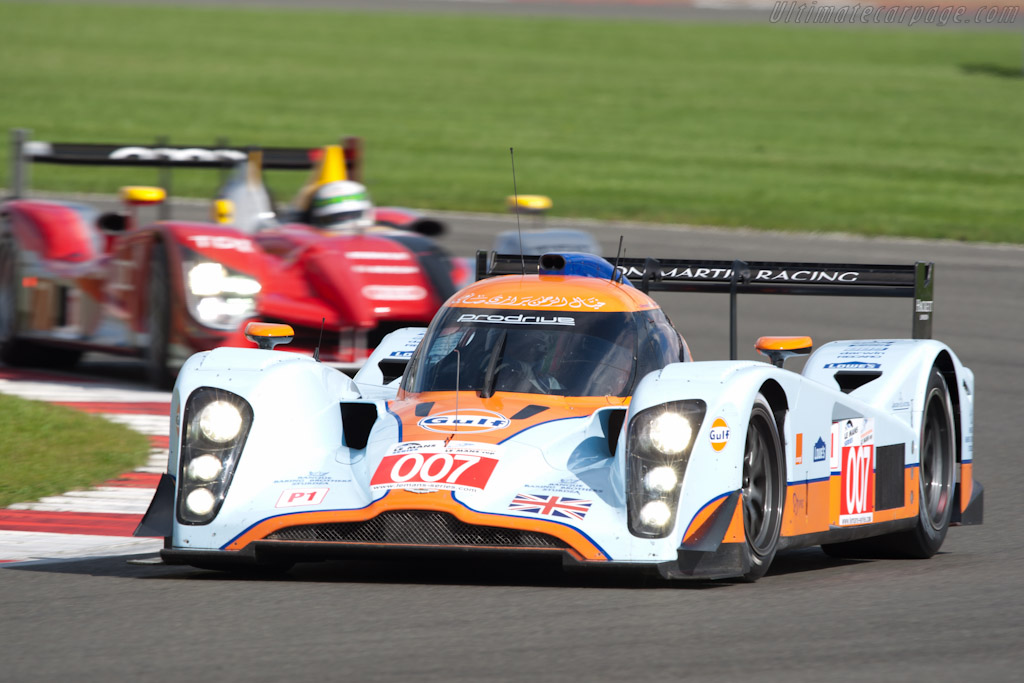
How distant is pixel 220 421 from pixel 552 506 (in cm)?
137

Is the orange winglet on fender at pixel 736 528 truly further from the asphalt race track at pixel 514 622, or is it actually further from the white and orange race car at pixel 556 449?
the asphalt race track at pixel 514 622

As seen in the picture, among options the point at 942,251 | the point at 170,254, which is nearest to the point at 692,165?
the point at 942,251

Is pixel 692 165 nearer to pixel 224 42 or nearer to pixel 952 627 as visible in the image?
pixel 224 42

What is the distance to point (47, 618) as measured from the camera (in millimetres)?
5852

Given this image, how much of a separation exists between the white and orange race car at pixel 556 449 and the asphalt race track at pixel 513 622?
0.18 meters

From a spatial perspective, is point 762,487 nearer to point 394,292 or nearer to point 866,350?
point 866,350

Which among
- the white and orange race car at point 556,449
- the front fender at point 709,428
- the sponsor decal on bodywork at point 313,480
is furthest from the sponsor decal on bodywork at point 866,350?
the sponsor decal on bodywork at point 313,480

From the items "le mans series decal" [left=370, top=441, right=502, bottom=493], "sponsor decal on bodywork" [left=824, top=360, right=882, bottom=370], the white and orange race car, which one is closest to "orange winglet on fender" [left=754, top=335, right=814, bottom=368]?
the white and orange race car

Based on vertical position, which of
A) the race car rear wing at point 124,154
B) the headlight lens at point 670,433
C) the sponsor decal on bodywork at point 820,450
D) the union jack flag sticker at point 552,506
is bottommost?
the sponsor decal on bodywork at point 820,450

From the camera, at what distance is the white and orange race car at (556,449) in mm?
6199

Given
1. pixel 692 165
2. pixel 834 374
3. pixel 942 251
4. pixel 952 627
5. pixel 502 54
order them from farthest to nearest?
pixel 502 54, pixel 692 165, pixel 942 251, pixel 834 374, pixel 952 627

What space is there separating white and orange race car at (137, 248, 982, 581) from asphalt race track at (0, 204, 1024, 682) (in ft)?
0.60

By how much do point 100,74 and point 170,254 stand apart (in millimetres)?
30334

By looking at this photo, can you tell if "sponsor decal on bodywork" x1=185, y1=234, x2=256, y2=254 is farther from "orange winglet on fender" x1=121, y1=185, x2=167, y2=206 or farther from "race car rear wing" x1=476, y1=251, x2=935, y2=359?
"race car rear wing" x1=476, y1=251, x2=935, y2=359
